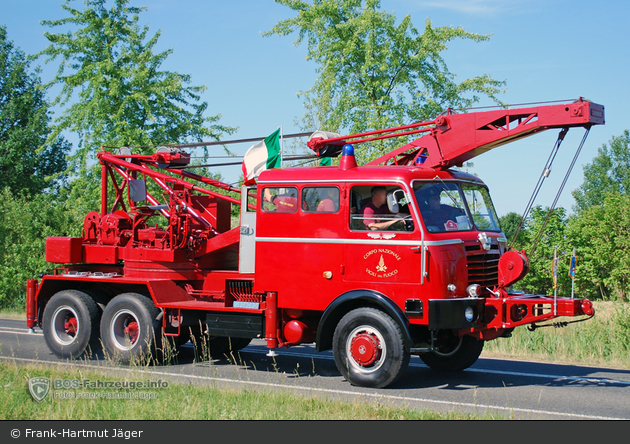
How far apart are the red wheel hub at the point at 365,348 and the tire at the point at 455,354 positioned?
4.72 ft

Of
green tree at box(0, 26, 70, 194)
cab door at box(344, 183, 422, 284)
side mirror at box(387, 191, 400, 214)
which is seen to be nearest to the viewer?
cab door at box(344, 183, 422, 284)

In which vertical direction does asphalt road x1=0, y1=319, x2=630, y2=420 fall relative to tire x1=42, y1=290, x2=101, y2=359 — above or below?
below

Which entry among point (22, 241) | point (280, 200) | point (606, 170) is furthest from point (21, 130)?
point (606, 170)

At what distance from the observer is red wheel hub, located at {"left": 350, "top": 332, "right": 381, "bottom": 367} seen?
27.1ft

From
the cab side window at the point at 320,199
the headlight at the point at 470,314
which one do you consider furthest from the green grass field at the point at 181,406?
the cab side window at the point at 320,199

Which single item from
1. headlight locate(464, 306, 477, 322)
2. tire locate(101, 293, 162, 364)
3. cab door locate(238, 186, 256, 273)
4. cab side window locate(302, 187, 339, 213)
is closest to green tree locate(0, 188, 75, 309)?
tire locate(101, 293, 162, 364)

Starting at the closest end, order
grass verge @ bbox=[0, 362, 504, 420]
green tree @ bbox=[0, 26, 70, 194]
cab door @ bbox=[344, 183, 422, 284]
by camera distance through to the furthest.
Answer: grass verge @ bbox=[0, 362, 504, 420] → cab door @ bbox=[344, 183, 422, 284] → green tree @ bbox=[0, 26, 70, 194]

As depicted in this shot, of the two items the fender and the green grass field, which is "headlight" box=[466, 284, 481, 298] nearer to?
the fender

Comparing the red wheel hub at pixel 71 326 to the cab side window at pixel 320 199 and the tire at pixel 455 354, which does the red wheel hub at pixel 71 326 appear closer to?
the cab side window at pixel 320 199

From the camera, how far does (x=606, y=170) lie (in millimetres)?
67062

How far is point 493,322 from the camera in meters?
8.23

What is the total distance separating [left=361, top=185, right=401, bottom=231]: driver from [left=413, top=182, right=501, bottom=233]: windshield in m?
0.45

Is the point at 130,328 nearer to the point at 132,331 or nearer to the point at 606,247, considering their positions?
the point at 132,331
